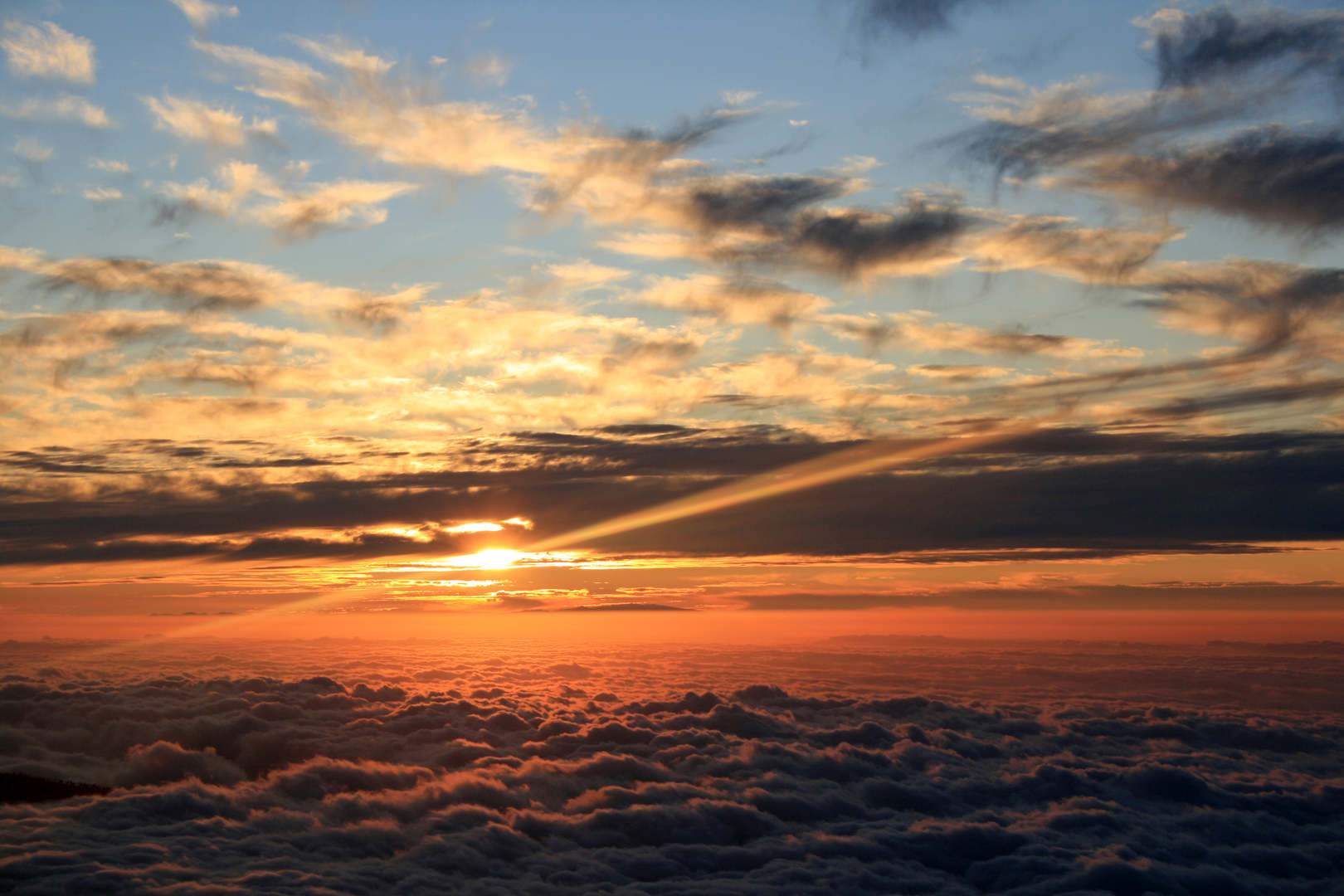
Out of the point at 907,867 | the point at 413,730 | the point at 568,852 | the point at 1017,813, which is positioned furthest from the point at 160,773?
the point at 1017,813

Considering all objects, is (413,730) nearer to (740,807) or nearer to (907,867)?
(740,807)

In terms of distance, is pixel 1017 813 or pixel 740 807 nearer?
pixel 740 807

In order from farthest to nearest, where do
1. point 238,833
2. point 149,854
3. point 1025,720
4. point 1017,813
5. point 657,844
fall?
point 1025,720 → point 1017,813 → point 657,844 → point 238,833 → point 149,854

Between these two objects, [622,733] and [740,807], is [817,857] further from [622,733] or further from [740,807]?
[622,733]

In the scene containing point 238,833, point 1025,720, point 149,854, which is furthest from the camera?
point 1025,720

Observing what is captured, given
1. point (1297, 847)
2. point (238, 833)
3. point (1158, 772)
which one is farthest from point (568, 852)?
point (1158, 772)

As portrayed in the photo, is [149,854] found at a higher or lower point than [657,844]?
higher
